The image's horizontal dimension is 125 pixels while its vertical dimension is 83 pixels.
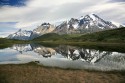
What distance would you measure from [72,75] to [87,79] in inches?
173

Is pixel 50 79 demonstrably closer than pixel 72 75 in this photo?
Yes

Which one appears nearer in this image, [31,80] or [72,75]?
[31,80]

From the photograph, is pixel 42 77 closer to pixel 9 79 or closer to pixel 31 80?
→ pixel 31 80

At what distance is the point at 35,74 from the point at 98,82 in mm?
13744

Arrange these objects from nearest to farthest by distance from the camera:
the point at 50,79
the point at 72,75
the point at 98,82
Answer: the point at 98,82, the point at 50,79, the point at 72,75

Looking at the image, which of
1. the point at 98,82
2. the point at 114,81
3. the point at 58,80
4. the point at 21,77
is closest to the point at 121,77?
the point at 114,81

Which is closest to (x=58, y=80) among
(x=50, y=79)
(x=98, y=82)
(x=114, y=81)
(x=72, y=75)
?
(x=50, y=79)

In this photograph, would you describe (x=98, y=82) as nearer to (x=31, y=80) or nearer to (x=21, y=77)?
(x=31, y=80)

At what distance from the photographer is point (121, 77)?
36.8 meters

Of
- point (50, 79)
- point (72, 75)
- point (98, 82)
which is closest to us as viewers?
point (98, 82)

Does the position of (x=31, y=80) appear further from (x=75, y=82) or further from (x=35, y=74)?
(x=75, y=82)

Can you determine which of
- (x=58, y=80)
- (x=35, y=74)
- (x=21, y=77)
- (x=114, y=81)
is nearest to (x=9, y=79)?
(x=21, y=77)

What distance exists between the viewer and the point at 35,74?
132 feet

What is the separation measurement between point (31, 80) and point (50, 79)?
3506 millimetres
